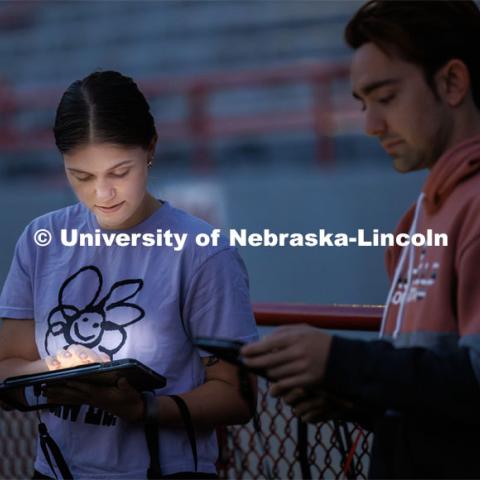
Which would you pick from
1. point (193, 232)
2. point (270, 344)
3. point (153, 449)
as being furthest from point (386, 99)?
point (153, 449)

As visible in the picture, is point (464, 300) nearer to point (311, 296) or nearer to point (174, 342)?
point (174, 342)

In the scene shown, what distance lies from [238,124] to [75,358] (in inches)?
279

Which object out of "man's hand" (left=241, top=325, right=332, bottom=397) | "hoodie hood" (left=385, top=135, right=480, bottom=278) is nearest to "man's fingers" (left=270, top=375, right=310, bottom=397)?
"man's hand" (left=241, top=325, right=332, bottom=397)

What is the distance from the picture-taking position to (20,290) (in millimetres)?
1828

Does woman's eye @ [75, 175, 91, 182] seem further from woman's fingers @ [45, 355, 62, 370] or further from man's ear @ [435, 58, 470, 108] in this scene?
man's ear @ [435, 58, 470, 108]

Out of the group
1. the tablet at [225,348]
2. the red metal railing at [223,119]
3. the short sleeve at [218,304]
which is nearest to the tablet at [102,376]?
the short sleeve at [218,304]

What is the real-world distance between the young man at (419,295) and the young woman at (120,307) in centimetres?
35

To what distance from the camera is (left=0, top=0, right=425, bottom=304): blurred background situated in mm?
5617

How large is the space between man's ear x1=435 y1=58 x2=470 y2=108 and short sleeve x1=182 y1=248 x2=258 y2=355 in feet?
1.81

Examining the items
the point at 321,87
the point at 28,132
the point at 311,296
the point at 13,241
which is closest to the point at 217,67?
the point at 28,132

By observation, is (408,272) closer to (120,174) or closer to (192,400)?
(192,400)

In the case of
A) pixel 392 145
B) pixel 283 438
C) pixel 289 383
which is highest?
pixel 392 145

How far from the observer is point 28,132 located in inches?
348

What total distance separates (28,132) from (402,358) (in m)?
7.95
